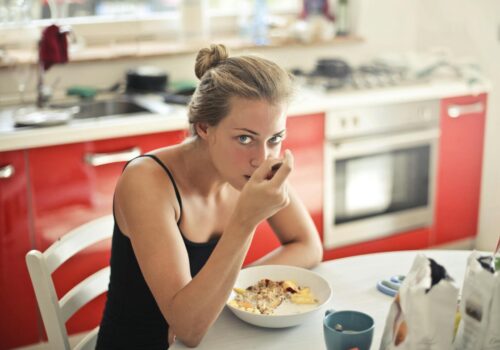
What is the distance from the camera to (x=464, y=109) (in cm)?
306

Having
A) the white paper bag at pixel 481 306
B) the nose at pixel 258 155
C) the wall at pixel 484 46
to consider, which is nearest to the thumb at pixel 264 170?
the nose at pixel 258 155

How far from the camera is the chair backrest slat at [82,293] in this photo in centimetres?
138

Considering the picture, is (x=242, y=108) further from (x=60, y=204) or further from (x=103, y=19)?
(x=103, y=19)

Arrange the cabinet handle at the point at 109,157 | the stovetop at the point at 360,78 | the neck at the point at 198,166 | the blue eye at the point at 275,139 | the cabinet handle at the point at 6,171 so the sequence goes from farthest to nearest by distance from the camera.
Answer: the stovetop at the point at 360,78
the cabinet handle at the point at 109,157
the cabinet handle at the point at 6,171
the neck at the point at 198,166
the blue eye at the point at 275,139

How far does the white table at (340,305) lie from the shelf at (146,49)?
1661mm

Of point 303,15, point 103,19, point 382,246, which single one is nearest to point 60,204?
point 103,19

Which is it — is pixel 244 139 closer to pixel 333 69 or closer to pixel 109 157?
pixel 109 157

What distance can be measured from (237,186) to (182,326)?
0.34 m

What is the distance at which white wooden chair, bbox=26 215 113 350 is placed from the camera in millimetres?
1262

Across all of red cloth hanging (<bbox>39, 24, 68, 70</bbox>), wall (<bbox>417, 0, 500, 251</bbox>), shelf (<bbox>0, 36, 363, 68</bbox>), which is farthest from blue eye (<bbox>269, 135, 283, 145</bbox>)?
wall (<bbox>417, 0, 500, 251</bbox>)

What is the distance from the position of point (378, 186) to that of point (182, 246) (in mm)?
1782

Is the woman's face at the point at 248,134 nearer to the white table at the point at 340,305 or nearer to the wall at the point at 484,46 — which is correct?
the white table at the point at 340,305

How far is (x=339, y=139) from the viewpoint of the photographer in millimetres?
2773

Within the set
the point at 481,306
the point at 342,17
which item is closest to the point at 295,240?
the point at 481,306
